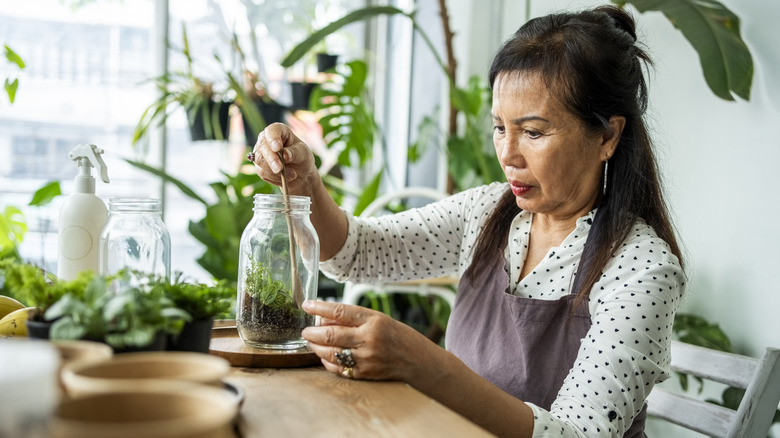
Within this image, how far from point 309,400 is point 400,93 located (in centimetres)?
326

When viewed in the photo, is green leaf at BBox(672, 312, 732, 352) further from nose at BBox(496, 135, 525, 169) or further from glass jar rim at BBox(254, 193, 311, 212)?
glass jar rim at BBox(254, 193, 311, 212)

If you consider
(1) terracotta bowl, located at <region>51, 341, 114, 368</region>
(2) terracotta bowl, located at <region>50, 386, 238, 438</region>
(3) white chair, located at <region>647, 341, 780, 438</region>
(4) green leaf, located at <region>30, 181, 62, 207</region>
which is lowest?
(3) white chair, located at <region>647, 341, 780, 438</region>

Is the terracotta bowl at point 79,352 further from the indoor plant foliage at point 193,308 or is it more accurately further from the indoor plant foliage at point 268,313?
the indoor plant foliage at point 268,313

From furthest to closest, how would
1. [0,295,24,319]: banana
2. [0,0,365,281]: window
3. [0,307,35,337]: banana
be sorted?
[0,0,365,281]: window → [0,295,24,319]: banana → [0,307,35,337]: banana

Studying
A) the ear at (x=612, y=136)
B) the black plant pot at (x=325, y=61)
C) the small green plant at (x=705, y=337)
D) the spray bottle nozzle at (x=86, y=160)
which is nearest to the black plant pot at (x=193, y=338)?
the spray bottle nozzle at (x=86, y=160)

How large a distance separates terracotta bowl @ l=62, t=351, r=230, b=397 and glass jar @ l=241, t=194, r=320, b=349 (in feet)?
1.34

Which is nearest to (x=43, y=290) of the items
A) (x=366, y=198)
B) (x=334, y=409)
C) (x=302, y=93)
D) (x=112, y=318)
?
(x=112, y=318)

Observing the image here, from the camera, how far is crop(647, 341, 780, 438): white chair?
1245mm

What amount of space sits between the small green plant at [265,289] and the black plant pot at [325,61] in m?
2.52

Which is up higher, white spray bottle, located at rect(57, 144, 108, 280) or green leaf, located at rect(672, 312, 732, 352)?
white spray bottle, located at rect(57, 144, 108, 280)

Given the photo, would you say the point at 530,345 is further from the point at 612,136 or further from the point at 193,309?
the point at 193,309

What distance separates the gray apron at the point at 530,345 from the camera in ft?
4.13

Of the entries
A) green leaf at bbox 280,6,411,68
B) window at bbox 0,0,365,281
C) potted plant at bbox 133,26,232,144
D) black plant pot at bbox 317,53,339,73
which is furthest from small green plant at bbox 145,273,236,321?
black plant pot at bbox 317,53,339,73

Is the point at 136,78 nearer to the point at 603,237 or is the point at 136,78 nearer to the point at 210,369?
the point at 603,237
